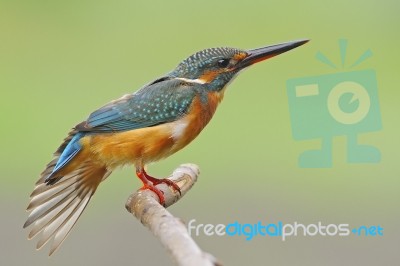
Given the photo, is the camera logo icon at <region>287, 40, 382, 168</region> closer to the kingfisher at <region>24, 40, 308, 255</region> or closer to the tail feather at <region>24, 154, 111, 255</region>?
the kingfisher at <region>24, 40, 308, 255</region>

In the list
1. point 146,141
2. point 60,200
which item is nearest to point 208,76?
point 146,141

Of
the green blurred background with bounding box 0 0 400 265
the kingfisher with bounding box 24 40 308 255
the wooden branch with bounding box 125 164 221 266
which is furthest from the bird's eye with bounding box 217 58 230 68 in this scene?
the green blurred background with bounding box 0 0 400 265

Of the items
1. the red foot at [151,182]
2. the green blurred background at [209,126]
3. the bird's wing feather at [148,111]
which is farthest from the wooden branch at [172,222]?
the green blurred background at [209,126]

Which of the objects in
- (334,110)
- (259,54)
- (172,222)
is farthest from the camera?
(334,110)

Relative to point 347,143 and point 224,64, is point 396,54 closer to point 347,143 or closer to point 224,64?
point 347,143

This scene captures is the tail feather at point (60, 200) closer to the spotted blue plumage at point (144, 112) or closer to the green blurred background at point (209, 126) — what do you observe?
the spotted blue plumage at point (144, 112)

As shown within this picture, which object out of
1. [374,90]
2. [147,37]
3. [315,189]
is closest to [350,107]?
[374,90]

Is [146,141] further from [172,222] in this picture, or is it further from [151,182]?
[172,222]
